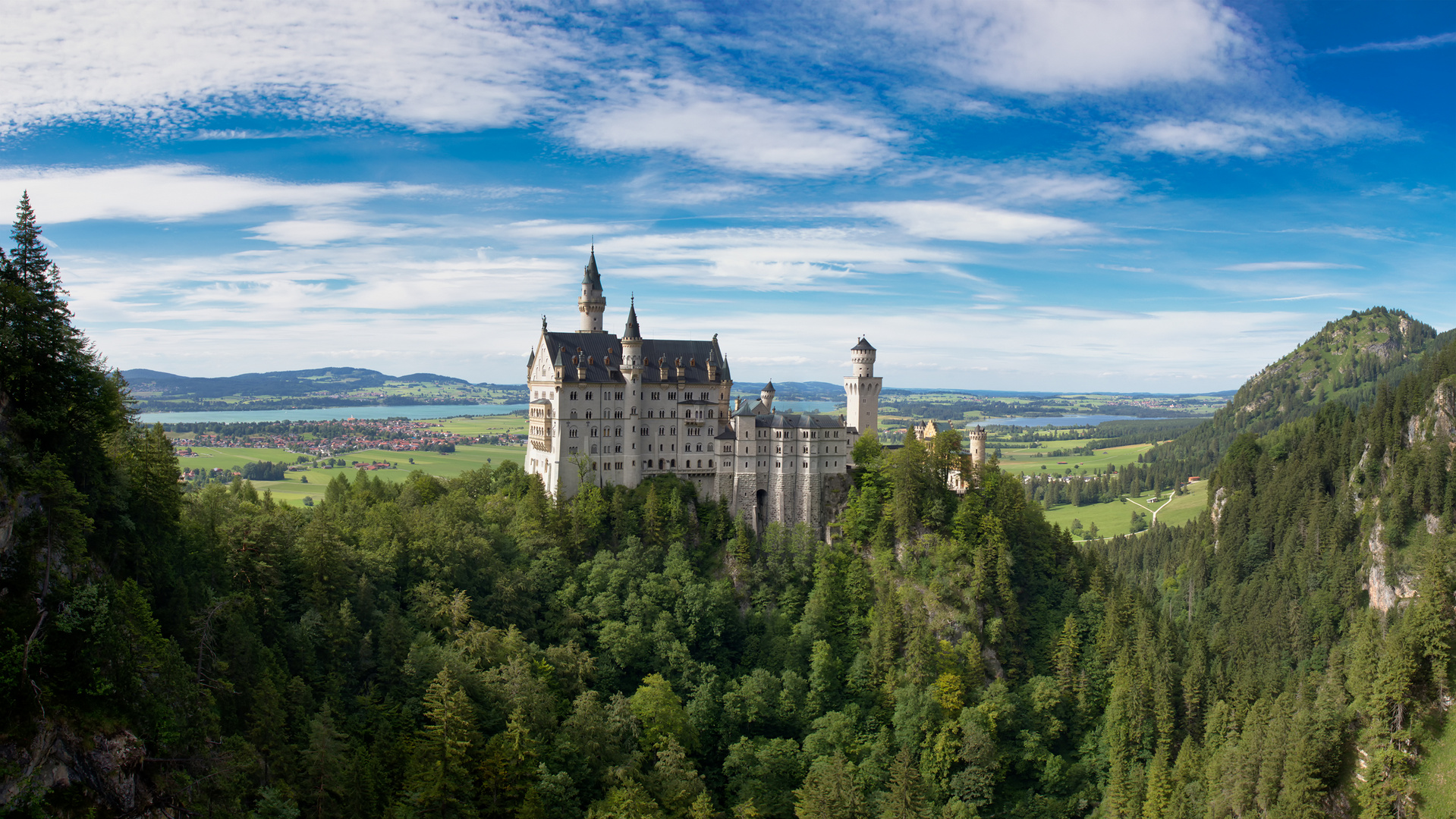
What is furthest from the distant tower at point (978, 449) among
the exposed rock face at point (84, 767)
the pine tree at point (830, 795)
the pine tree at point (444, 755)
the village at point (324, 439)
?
the village at point (324, 439)

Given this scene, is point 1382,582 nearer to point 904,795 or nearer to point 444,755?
point 904,795

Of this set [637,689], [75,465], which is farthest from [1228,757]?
[75,465]

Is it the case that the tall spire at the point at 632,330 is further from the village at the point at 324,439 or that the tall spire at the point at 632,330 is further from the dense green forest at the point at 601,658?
the village at the point at 324,439

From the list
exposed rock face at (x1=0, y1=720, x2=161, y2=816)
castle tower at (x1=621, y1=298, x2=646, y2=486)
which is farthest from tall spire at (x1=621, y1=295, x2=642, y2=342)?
exposed rock face at (x1=0, y1=720, x2=161, y2=816)

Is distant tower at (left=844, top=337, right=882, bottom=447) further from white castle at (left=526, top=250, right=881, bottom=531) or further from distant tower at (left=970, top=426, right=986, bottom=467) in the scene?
distant tower at (left=970, top=426, right=986, bottom=467)

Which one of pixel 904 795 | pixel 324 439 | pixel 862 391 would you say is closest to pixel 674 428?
pixel 862 391

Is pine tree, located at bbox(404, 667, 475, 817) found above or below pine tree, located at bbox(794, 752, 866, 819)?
above

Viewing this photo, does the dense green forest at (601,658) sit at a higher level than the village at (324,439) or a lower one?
lower
